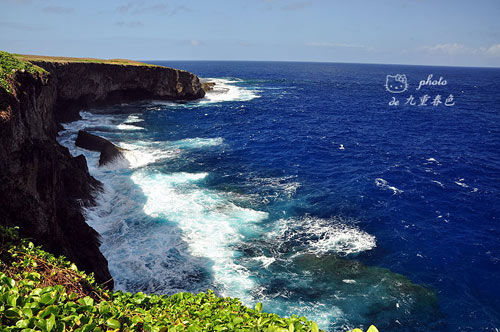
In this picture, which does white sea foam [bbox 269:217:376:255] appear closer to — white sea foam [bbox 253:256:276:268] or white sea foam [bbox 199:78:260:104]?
white sea foam [bbox 253:256:276:268]

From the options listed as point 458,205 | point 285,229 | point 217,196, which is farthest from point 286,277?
point 458,205

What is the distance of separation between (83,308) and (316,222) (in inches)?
861

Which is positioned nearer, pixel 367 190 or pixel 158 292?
pixel 158 292

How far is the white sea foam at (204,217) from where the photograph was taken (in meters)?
19.5

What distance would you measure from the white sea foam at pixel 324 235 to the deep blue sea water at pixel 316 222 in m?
0.13

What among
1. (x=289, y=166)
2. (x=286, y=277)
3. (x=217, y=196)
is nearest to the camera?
(x=286, y=277)

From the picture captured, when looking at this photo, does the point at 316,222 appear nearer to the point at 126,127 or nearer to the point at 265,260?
the point at 265,260

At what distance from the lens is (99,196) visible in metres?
27.1

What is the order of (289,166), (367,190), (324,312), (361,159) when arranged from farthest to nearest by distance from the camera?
(361,159) < (289,166) < (367,190) < (324,312)

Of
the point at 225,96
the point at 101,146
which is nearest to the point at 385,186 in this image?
the point at 101,146

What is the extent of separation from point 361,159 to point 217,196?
21540 millimetres

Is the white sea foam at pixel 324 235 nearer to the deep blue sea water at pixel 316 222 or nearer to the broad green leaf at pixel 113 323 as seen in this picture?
the deep blue sea water at pixel 316 222

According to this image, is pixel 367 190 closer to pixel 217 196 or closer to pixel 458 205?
pixel 458 205

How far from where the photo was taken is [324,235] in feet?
76.8
